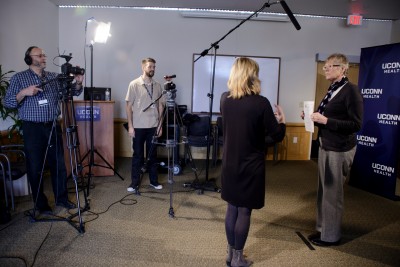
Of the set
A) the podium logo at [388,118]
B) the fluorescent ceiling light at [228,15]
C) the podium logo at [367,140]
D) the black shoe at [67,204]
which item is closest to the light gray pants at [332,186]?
the podium logo at [388,118]

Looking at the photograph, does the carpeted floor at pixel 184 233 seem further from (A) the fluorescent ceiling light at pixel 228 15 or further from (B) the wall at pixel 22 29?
(A) the fluorescent ceiling light at pixel 228 15

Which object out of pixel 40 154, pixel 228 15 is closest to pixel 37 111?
pixel 40 154

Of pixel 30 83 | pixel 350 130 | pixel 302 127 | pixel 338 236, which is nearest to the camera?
pixel 350 130

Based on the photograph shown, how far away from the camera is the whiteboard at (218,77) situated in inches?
227

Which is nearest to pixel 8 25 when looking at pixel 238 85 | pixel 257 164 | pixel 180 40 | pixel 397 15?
pixel 180 40

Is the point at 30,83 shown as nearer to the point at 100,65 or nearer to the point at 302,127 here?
the point at 100,65

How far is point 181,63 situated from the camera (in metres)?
5.78

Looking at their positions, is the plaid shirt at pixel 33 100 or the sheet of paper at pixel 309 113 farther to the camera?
the plaid shirt at pixel 33 100

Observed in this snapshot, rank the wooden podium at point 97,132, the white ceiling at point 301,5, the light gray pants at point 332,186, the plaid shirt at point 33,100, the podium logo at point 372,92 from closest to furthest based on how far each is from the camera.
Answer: the light gray pants at point 332,186, the plaid shirt at point 33,100, the podium logo at point 372,92, the wooden podium at point 97,132, the white ceiling at point 301,5

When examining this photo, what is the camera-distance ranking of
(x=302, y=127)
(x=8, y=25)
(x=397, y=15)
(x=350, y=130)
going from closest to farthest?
(x=350, y=130), (x=8, y=25), (x=397, y=15), (x=302, y=127)

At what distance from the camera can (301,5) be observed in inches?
200

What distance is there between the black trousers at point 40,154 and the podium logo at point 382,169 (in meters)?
3.97

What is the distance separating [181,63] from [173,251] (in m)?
4.06

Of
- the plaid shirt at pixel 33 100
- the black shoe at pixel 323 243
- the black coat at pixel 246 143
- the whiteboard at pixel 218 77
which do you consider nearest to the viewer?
the black coat at pixel 246 143
